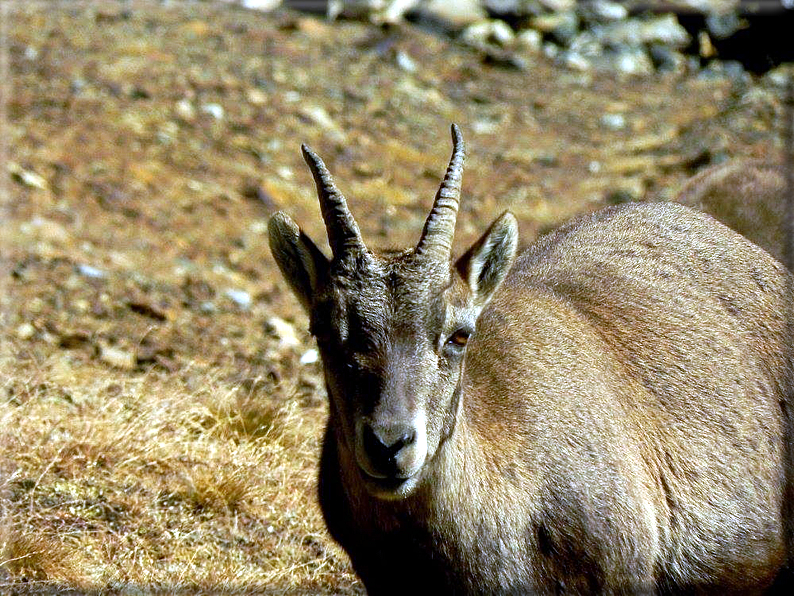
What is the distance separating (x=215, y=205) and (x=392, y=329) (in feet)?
23.5

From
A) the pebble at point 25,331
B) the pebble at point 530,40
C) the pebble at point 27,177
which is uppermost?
the pebble at point 25,331

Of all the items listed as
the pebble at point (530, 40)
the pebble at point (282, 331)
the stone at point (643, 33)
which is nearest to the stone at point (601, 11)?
the stone at point (643, 33)

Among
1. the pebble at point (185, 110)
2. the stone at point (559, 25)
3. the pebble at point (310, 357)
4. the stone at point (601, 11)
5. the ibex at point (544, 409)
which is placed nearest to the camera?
the ibex at point (544, 409)

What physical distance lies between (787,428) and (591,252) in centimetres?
A: 134

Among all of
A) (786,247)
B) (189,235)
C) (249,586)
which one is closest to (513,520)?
(249,586)

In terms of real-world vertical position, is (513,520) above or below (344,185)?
above

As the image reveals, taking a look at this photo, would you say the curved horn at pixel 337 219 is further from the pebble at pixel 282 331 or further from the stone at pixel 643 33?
the stone at pixel 643 33

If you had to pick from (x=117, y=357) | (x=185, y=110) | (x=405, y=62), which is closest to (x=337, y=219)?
(x=117, y=357)

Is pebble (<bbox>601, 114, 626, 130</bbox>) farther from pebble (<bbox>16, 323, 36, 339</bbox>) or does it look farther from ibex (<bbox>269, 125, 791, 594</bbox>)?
ibex (<bbox>269, 125, 791, 594</bbox>)

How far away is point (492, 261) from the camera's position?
4766mm

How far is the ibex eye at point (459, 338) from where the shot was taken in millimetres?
4446

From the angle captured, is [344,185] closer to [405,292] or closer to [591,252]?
[591,252]

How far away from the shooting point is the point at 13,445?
6.13 meters

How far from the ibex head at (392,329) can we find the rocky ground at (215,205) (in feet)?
5.74
